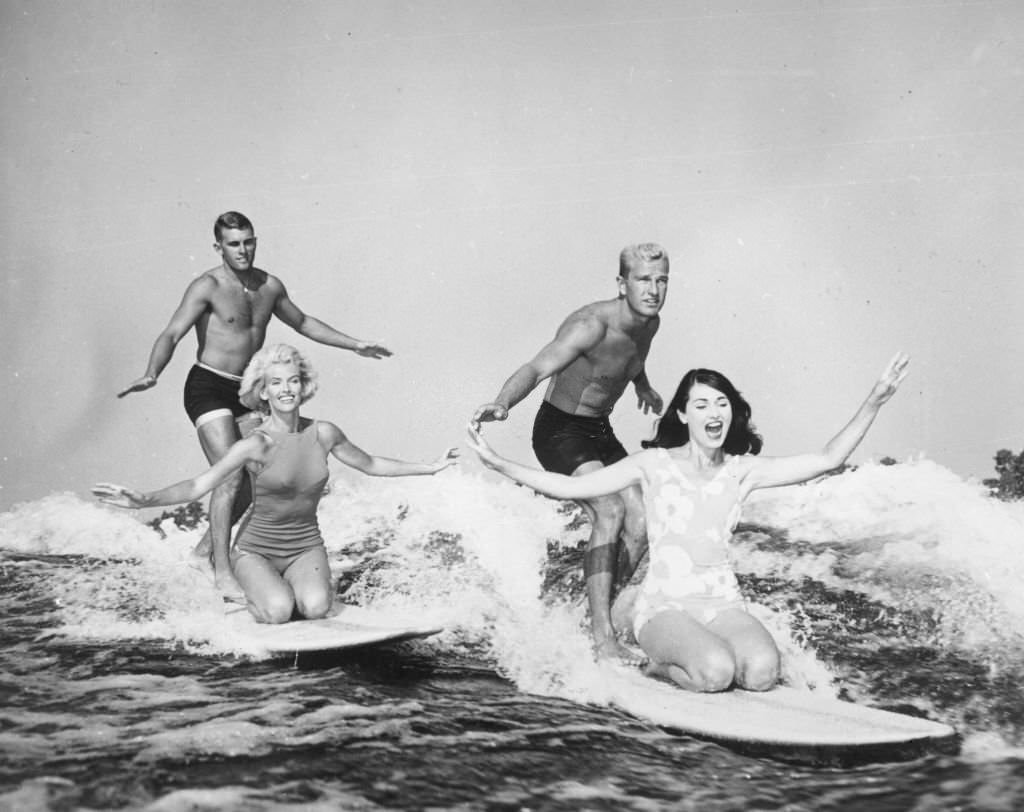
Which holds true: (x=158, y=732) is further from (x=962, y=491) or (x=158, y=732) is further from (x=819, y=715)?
(x=962, y=491)

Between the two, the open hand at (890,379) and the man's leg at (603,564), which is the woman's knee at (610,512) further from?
the open hand at (890,379)

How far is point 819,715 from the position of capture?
4434mm

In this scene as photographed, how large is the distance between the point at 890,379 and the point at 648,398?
7.02 ft

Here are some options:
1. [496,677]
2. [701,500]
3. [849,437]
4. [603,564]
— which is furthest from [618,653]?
[849,437]

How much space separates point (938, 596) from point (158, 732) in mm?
5159

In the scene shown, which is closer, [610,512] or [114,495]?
[114,495]

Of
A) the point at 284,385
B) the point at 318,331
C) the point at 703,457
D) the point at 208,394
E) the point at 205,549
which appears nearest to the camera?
the point at 703,457

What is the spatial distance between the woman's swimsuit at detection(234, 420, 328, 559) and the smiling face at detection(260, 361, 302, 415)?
0.20 metres

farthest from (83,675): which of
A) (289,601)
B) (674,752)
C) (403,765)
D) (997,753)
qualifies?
(997,753)

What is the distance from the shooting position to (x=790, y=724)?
4309mm

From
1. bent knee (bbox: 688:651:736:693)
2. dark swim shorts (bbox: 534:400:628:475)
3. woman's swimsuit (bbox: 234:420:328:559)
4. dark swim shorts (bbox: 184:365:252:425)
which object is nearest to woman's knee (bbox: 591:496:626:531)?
dark swim shorts (bbox: 534:400:628:475)

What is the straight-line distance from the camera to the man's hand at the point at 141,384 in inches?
287

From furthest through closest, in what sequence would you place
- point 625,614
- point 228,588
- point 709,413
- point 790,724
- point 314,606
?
1. point 228,588
2. point 314,606
3. point 625,614
4. point 709,413
5. point 790,724

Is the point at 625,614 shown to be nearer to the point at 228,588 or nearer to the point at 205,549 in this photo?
the point at 228,588
